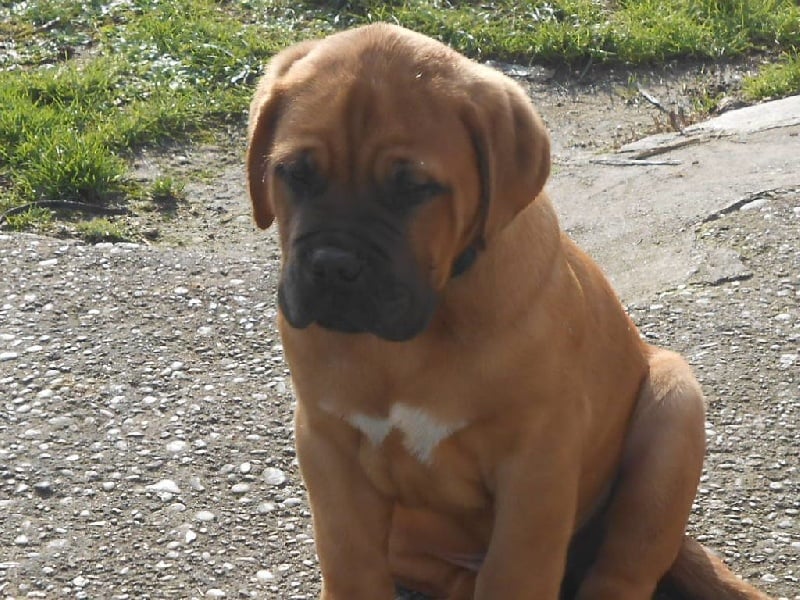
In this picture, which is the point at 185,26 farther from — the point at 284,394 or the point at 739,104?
the point at 284,394

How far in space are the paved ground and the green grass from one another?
0.79m

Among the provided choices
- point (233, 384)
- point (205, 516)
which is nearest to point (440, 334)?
point (205, 516)

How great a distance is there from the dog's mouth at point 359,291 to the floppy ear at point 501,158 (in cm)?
25

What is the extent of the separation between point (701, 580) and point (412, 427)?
3.29ft

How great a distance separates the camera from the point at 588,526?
12.5ft

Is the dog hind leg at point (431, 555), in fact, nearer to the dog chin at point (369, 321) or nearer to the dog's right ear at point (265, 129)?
the dog chin at point (369, 321)

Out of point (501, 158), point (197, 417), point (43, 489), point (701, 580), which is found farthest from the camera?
point (197, 417)

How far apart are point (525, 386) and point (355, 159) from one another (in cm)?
67

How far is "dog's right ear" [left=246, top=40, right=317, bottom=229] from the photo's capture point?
3.34m

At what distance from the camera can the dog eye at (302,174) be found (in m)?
3.16

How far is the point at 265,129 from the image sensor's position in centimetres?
338

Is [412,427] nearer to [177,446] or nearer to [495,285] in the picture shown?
[495,285]

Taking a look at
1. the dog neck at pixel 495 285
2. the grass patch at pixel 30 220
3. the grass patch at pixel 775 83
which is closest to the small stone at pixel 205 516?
the dog neck at pixel 495 285

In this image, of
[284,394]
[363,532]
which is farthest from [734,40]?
[363,532]
